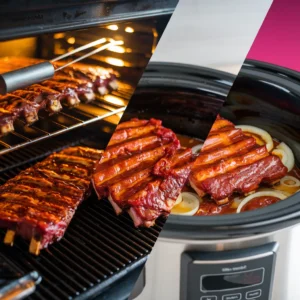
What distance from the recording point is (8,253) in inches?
45.8

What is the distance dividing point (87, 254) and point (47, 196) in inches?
7.4

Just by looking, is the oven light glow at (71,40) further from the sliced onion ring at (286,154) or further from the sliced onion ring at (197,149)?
the sliced onion ring at (286,154)

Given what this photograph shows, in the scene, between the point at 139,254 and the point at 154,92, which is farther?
the point at 154,92

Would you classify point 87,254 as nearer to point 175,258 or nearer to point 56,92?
point 175,258

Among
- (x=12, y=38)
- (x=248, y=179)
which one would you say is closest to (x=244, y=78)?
(x=248, y=179)

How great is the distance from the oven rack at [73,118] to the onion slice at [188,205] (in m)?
0.39

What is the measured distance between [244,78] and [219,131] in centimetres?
20

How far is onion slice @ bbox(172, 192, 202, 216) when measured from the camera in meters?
1.08

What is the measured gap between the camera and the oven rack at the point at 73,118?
143cm

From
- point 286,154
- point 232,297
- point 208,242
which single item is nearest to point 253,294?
point 232,297

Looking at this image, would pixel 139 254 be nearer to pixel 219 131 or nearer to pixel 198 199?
pixel 198 199

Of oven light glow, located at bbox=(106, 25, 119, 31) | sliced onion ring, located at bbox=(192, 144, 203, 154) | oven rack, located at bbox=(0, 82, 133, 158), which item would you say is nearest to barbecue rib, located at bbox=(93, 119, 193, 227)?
sliced onion ring, located at bbox=(192, 144, 203, 154)

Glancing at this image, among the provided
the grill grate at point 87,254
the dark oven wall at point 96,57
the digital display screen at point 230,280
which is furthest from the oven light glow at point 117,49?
the digital display screen at point 230,280

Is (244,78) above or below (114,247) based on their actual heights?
above
